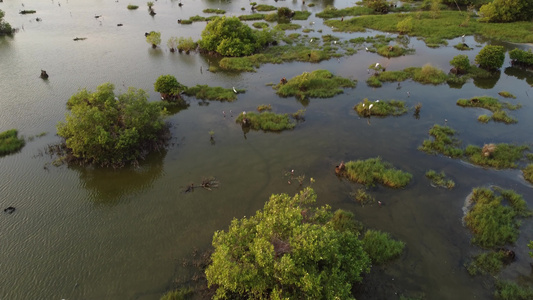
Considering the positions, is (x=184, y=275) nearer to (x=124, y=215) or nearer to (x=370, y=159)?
(x=124, y=215)

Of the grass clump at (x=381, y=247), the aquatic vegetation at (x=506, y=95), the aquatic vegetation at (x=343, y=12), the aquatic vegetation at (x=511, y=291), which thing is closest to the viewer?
the aquatic vegetation at (x=511, y=291)

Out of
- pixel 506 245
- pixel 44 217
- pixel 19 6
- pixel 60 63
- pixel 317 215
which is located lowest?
pixel 506 245

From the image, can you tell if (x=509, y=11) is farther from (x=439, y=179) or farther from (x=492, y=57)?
(x=439, y=179)

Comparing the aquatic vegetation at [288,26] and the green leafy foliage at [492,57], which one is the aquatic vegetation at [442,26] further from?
the green leafy foliage at [492,57]

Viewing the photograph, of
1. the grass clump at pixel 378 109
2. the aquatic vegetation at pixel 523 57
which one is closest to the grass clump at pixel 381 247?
the grass clump at pixel 378 109

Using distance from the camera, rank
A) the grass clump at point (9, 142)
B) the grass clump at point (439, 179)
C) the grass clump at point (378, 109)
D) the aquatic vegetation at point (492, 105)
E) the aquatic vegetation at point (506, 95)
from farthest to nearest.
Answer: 1. the aquatic vegetation at point (506, 95)
2. the grass clump at point (378, 109)
3. the aquatic vegetation at point (492, 105)
4. the grass clump at point (9, 142)
5. the grass clump at point (439, 179)

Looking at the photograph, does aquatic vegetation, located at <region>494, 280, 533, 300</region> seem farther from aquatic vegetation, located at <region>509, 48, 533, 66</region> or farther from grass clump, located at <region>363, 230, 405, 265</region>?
aquatic vegetation, located at <region>509, 48, 533, 66</region>

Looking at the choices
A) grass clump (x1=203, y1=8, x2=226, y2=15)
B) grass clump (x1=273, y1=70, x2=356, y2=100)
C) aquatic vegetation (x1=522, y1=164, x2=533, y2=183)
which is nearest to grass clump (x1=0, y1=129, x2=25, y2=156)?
grass clump (x1=273, y1=70, x2=356, y2=100)

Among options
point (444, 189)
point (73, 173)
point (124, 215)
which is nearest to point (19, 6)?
point (73, 173)
